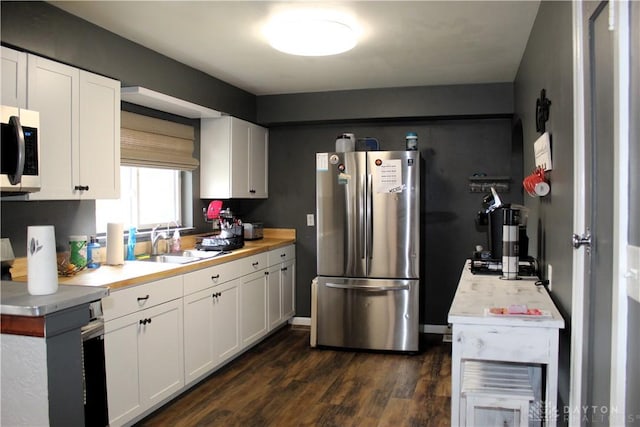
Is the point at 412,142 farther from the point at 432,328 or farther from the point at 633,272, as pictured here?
the point at 633,272

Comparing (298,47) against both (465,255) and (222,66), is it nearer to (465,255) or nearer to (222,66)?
(222,66)

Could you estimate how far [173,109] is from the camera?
3.98 metres

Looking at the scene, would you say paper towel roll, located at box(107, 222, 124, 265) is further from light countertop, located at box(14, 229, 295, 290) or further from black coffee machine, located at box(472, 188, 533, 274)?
black coffee machine, located at box(472, 188, 533, 274)

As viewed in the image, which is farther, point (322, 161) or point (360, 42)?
point (322, 161)

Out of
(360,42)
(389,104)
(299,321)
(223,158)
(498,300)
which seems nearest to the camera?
(498,300)

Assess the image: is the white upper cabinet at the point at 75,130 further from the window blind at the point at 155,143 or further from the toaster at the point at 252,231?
the toaster at the point at 252,231

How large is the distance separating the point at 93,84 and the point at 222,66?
1.18m

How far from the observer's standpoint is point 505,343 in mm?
1968

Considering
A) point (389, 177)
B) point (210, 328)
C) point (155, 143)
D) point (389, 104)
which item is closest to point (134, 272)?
point (210, 328)

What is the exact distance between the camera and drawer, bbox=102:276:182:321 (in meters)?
2.64

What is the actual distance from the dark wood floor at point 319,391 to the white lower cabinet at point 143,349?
205mm

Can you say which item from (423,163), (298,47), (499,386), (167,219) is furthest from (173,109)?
(499,386)

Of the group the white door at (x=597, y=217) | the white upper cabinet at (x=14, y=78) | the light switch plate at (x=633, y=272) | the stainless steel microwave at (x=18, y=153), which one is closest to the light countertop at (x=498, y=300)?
the white door at (x=597, y=217)

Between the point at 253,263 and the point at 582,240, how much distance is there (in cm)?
289
